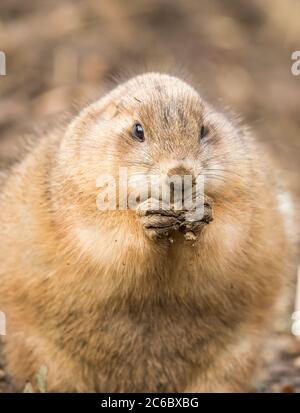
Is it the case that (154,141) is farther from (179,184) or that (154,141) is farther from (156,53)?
(156,53)

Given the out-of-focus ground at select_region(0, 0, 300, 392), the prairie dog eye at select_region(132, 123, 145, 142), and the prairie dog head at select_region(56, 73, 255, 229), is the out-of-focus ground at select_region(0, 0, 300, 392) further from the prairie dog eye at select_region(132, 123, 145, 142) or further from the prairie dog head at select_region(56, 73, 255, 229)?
the prairie dog eye at select_region(132, 123, 145, 142)

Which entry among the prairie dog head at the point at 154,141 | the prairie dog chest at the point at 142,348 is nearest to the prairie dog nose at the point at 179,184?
the prairie dog head at the point at 154,141

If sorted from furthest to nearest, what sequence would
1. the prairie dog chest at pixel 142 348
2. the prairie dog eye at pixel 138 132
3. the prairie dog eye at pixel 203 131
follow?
the prairie dog chest at pixel 142 348 < the prairie dog eye at pixel 203 131 < the prairie dog eye at pixel 138 132

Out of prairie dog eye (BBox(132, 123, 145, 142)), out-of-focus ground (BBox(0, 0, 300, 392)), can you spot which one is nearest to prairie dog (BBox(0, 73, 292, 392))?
prairie dog eye (BBox(132, 123, 145, 142))

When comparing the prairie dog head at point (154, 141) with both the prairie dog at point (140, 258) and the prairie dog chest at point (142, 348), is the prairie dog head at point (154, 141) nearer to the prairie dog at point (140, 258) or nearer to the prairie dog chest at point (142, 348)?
the prairie dog at point (140, 258)

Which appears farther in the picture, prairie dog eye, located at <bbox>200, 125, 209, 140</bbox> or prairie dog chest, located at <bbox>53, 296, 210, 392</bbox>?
prairie dog chest, located at <bbox>53, 296, 210, 392</bbox>

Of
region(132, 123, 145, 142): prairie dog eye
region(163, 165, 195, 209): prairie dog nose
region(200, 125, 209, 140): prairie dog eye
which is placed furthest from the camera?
region(200, 125, 209, 140): prairie dog eye
